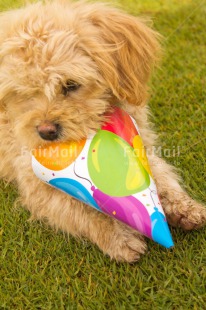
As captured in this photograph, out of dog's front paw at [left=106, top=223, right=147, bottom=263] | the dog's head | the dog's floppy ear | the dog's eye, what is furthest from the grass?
the dog's eye

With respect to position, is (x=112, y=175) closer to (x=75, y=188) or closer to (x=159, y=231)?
(x=75, y=188)

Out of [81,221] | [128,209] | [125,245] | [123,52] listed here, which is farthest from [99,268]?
[123,52]

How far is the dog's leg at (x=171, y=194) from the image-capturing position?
96.3 inches

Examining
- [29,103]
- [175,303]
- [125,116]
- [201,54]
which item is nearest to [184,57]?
[201,54]

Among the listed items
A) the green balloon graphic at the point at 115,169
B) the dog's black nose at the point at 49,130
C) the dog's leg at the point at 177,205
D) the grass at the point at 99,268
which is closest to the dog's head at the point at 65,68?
the dog's black nose at the point at 49,130

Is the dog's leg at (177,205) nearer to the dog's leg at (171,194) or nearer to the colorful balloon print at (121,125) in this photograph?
the dog's leg at (171,194)

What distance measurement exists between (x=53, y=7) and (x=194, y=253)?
5.22 ft

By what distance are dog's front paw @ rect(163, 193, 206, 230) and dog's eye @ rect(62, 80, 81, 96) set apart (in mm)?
831

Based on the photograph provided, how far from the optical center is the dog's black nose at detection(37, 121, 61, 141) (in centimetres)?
232

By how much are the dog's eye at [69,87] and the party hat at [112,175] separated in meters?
0.26

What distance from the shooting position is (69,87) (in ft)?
7.81

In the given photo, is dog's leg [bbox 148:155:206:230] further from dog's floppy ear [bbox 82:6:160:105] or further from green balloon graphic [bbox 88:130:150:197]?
dog's floppy ear [bbox 82:6:160:105]

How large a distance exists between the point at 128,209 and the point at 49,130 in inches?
22.8

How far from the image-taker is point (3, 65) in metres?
2.41
